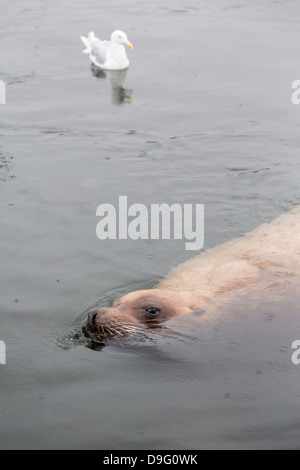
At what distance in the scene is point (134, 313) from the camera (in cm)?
612

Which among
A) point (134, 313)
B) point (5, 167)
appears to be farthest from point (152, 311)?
point (5, 167)

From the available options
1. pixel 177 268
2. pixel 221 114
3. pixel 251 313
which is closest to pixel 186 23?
pixel 221 114

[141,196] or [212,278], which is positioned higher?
[141,196]

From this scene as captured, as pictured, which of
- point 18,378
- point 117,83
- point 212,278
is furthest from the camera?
point 117,83

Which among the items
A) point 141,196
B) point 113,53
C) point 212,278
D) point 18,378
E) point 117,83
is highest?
point 113,53

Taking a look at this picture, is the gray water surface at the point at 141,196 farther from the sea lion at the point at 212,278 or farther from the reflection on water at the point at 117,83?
the sea lion at the point at 212,278

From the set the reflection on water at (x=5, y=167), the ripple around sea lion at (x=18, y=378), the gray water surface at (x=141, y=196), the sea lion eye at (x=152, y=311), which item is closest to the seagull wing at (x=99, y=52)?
the gray water surface at (x=141, y=196)

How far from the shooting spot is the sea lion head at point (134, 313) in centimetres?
601

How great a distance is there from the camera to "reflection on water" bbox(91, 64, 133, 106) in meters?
12.8

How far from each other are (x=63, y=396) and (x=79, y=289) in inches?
70.6

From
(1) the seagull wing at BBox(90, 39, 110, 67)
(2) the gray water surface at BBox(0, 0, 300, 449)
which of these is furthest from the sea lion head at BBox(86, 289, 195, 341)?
(1) the seagull wing at BBox(90, 39, 110, 67)

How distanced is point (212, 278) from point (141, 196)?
2.62 meters

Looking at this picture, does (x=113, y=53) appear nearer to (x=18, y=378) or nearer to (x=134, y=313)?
(x=134, y=313)

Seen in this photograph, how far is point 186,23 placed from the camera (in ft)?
55.8
